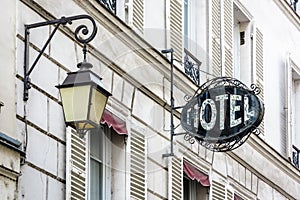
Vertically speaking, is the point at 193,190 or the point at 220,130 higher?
the point at 220,130

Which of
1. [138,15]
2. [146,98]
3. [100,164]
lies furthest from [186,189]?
[100,164]

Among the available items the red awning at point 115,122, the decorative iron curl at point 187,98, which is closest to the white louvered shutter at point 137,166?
the red awning at point 115,122

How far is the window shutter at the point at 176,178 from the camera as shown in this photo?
16.7m

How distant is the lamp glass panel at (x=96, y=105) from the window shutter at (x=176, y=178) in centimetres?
448

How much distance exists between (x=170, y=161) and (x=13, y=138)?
448 cm

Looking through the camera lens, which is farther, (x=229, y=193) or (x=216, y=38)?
(x=216, y=38)

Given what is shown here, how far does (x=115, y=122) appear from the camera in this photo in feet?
49.7

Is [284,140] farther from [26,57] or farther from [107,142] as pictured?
[26,57]

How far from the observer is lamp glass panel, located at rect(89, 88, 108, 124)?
12.2m

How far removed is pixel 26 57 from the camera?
1316cm

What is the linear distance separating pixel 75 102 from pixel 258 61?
30.7 feet

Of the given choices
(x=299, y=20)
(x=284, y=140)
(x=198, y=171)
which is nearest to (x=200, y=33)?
(x=198, y=171)

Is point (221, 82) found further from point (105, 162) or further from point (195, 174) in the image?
point (105, 162)

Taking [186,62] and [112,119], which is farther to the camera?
[186,62]
